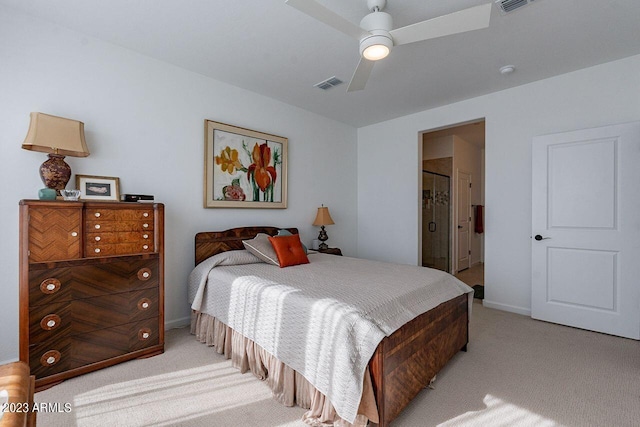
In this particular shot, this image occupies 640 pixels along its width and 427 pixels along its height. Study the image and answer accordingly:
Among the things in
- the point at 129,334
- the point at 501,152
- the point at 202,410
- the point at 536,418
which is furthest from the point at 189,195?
the point at 501,152

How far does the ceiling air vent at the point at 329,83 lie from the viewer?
11.0ft

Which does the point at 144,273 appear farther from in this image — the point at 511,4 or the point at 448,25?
the point at 511,4

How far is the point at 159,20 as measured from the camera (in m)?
2.35

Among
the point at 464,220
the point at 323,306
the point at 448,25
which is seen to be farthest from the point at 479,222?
the point at 323,306

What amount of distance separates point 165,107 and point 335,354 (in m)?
2.81

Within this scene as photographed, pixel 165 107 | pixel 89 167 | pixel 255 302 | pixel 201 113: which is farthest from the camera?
pixel 201 113

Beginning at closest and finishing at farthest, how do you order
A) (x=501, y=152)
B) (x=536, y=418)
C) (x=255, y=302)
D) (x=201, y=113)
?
1. (x=536, y=418)
2. (x=255, y=302)
3. (x=201, y=113)
4. (x=501, y=152)

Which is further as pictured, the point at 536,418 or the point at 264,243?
the point at 264,243

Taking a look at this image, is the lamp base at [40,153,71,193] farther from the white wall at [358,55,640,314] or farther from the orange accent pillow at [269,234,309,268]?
the white wall at [358,55,640,314]

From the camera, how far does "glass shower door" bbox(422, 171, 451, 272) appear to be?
554 cm

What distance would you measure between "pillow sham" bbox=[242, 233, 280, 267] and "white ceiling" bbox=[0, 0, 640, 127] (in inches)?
70.7

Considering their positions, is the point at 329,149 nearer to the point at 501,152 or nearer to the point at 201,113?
the point at 201,113

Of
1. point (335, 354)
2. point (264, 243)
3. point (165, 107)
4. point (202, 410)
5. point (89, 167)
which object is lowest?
point (202, 410)

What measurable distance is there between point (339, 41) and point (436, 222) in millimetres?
4126
